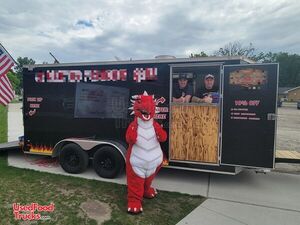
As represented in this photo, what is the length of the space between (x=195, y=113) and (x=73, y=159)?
2963 mm

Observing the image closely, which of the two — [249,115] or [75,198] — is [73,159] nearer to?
[75,198]

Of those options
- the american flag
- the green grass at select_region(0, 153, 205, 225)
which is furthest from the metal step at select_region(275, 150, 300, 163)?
the american flag

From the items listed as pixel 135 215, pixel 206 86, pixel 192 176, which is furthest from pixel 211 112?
pixel 135 215

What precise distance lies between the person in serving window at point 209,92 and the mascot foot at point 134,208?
2.38 metres

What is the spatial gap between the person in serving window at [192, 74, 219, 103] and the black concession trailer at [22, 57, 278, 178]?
0.13 feet

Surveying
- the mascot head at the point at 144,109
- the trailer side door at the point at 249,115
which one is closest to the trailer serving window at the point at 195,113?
the trailer side door at the point at 249,115

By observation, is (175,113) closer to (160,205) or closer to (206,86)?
(206,86)

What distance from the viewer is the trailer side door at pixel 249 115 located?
546cm

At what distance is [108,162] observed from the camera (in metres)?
6.43

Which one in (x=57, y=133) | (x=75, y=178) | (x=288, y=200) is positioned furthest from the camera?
(x=57, y=133)

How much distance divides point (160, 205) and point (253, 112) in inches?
95.1

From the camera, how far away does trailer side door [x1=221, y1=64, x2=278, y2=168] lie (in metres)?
5.46

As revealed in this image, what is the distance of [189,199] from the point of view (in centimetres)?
530

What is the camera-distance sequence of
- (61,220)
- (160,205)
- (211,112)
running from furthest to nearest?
(211,112), (160,205), (61,220)
